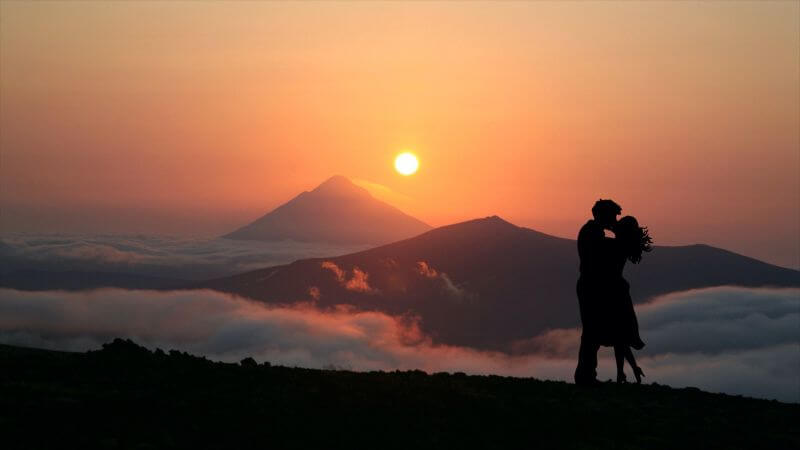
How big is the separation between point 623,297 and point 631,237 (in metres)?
1.52

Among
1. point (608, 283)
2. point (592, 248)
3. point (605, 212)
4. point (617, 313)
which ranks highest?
point (605, 212)

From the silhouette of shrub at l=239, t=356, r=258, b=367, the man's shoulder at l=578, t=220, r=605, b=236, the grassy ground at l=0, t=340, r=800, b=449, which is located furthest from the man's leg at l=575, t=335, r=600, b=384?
the silhouette of shrub at l=239, t=356, r=258, b=367

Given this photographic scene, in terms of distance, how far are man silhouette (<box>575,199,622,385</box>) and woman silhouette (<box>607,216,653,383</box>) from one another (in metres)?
0.18

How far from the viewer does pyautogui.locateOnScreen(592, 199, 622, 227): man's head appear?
2417 centimetres

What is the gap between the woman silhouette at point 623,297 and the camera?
78.7ft

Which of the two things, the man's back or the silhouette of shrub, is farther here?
the man's back

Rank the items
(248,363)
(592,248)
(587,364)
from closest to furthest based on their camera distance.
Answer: (248,363) < (587,364) < (592,248)

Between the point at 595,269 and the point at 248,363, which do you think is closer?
the point at 248,363

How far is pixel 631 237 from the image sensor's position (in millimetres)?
24188

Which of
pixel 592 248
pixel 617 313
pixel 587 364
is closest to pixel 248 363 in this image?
pixel 587 364

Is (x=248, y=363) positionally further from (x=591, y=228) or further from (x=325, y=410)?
(x=591, y=228)

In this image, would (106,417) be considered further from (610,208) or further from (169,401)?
(610,208)

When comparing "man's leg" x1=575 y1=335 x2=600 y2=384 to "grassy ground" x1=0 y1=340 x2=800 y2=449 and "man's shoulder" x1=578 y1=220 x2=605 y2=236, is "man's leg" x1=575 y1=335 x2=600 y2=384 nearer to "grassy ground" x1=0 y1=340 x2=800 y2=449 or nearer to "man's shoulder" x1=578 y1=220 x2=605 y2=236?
"grassy ground" x1=0 y1=340 x2=800 y2=449

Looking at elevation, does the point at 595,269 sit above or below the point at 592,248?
below
